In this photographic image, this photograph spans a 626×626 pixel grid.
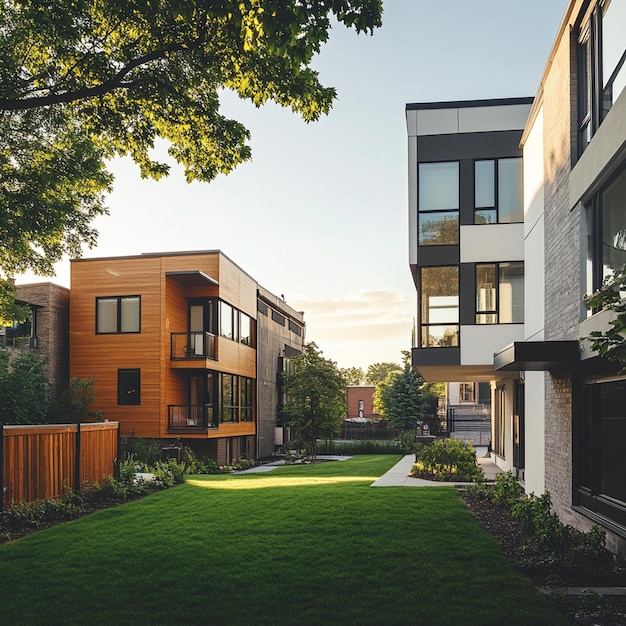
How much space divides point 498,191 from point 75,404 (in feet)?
53.7

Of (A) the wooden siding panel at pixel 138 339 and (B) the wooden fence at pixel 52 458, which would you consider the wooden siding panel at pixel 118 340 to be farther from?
(B) the wooden fence at pixel 52 458

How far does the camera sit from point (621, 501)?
31.1 feet

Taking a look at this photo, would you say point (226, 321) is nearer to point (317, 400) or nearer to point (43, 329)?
point (317, 400)

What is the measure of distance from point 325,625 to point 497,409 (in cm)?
2248

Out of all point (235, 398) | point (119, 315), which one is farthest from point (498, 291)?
point (235, 398)

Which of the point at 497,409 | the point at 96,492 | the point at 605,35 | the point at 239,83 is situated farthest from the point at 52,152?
the point at 497,409

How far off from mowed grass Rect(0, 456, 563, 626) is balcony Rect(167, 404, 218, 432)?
524 inches

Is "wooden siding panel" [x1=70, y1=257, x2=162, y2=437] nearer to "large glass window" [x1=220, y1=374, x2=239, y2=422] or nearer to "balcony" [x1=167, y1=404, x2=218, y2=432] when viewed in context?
"balcony" [x1=167, y1=404, x2=218, y2=432]

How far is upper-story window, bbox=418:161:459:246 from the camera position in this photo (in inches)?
786

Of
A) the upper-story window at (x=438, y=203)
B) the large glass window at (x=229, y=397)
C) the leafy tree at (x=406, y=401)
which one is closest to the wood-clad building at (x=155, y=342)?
the large glass window at (x=229, y=397)

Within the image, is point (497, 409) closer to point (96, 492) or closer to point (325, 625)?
point (96, 492)

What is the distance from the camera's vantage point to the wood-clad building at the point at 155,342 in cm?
2734

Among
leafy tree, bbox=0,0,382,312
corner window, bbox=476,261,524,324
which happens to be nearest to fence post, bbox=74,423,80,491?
leafy tree, bbox=0,0,382,312

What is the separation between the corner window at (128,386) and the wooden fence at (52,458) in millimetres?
10493
